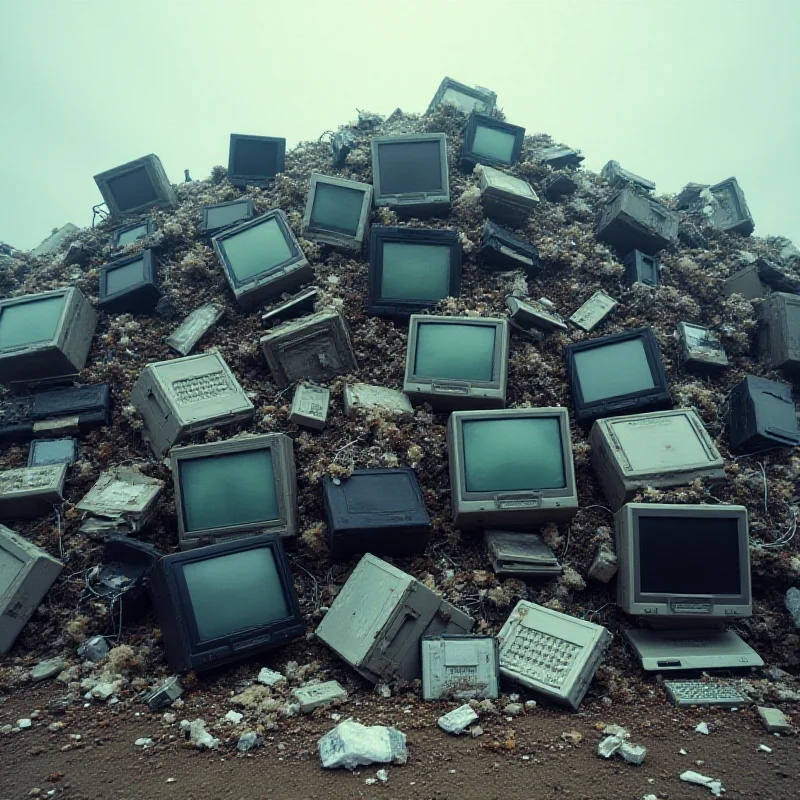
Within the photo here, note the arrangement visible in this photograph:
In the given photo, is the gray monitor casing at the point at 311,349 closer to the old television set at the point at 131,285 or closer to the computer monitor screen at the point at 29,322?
the old television set at the point at 131,285

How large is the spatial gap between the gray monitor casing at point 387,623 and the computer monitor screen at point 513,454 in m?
0.71

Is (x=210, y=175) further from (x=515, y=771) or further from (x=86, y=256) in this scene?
(x=515, y=771)

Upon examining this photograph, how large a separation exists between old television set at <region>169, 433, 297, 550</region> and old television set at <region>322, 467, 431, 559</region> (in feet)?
0.88

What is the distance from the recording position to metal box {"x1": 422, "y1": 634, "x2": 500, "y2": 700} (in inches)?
106

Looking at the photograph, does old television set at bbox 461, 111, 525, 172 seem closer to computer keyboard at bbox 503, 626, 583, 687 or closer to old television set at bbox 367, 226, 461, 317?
old television set at bbox 367, 226, 461, 317

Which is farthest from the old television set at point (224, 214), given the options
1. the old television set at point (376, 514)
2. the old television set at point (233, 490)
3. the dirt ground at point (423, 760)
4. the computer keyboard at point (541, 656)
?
the computer keyboard at point (541, 656)

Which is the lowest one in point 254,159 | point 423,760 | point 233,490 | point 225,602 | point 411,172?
point 423,760

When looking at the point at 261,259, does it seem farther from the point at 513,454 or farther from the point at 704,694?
the point at 704,694

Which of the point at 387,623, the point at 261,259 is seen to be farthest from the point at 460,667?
the point at 261,259

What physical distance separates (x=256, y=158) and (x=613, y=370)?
4625 mm

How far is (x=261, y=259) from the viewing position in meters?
4.77

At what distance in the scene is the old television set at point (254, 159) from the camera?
256 inches

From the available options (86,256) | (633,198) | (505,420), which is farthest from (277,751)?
(86,256)

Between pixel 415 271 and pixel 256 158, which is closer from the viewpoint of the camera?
pixel 415 271
